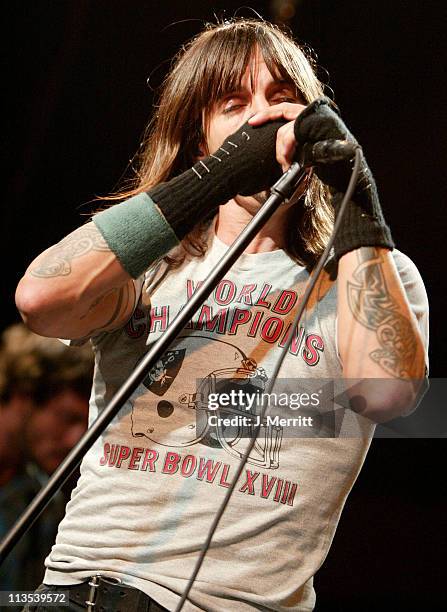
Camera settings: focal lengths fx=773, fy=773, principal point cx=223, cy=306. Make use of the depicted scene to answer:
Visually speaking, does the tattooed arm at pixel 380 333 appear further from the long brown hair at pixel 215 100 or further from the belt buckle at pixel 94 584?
the belt buckle at pixel 94 584

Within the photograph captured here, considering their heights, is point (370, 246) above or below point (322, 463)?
above

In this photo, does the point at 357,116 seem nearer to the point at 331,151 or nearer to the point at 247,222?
the point at 247,222

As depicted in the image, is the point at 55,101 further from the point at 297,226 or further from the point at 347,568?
the point at 347,568

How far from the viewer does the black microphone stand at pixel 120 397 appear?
718 mm

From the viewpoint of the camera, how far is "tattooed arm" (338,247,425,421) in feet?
2.94

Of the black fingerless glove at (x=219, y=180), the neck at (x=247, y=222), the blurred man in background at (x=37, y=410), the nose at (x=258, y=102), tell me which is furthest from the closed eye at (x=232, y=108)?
the blurred man in background at (x=37, y=410)

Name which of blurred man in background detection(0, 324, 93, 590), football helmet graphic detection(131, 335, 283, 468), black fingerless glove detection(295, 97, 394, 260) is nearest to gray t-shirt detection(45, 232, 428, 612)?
football helmet graphic detection(131, 335, 283, 468)

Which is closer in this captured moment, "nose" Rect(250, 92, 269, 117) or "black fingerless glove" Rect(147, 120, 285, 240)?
"black fingerless glove" Rect(147, 120, 285, 240)

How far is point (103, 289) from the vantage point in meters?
0.93

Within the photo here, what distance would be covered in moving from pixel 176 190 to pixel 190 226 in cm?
5

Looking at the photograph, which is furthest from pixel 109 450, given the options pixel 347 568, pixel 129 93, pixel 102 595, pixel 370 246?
pixel 129 93

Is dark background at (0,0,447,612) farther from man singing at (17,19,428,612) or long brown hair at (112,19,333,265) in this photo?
man singing at (17,19,428,612)

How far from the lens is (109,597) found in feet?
2.79

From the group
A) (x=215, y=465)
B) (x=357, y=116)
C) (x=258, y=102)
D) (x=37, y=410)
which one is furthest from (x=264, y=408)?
(x=37, y=410)
